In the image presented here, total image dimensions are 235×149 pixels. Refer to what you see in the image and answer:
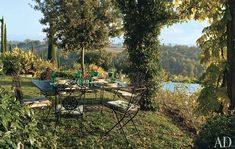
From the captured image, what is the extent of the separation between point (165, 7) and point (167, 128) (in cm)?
304

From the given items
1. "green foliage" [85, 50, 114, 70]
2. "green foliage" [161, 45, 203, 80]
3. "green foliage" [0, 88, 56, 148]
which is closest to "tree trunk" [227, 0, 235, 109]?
"green foliage" [0, 88, 56, 148]

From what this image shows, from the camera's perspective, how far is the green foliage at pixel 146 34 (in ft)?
33.2

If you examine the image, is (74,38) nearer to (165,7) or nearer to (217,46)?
(165,7)

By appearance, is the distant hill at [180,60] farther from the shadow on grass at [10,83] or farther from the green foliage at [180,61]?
the shadow on grass at [10,83]

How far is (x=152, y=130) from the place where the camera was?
28.8 feet

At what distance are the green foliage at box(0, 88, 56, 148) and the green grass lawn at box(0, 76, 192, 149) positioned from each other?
2499 millimetres

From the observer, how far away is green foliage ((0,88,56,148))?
373cm

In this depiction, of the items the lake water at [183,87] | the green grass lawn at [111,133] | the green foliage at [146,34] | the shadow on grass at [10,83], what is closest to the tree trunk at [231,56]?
the green grass lawn at [111,133]

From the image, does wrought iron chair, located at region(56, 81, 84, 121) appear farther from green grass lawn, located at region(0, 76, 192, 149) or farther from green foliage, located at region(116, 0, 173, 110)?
green foliage, located at region(116, 0, 173, 110)

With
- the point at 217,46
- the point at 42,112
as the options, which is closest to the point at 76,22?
the point at 42,112

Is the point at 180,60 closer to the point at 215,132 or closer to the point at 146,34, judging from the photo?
the point at 146,34

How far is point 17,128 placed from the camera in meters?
3.95

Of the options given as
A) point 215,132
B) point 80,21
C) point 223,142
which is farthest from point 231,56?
point 80,21

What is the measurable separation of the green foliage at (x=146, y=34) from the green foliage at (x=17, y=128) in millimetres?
5846
